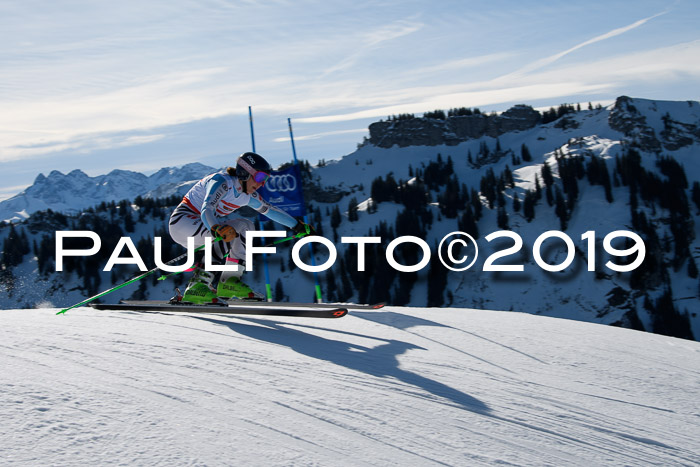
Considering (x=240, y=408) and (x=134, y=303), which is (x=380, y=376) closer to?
(x=240, y=408)

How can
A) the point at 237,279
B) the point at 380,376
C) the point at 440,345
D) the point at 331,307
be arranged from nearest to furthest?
the point at 380,376 < the point at 440,345 < the point at 331,307 < the point at 237,279

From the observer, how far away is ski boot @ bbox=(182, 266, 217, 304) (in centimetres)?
897

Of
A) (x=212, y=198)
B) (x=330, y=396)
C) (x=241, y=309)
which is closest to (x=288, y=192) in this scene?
(x=212, y=198)

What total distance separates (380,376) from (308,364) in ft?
2.49

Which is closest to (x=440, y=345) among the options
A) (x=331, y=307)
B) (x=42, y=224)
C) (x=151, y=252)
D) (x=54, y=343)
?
(x=331, y=307)

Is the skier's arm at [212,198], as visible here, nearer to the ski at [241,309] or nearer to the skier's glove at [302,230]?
the ski at [241,309]

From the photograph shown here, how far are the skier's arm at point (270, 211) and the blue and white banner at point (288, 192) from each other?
7.20m

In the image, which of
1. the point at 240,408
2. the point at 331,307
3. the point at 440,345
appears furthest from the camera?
the point at 331,307

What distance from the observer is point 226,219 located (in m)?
8.88

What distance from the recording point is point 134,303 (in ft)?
31.6

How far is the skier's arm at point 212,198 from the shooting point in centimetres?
824

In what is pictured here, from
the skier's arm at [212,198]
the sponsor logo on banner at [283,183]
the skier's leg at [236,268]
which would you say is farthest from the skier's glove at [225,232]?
the sponsor logo on banner at [283,183]

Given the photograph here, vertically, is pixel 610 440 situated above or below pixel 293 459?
below

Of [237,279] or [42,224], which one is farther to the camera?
[42,224]
